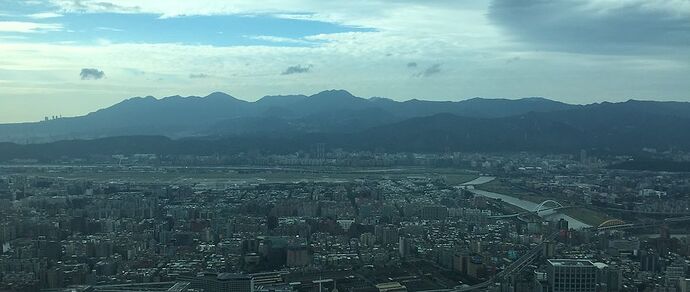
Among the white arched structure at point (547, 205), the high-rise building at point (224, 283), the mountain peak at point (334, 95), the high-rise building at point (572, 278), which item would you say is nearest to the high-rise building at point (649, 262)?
the high-rise building at point (572, 278)

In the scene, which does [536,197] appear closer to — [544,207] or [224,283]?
[544,207]

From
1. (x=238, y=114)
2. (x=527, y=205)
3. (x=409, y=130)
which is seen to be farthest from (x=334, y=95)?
(x=527, y=205)

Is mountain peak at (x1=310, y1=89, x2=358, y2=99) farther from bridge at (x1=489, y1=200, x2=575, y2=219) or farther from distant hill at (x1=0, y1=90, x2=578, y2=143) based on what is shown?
bridge at (x1=489, y1=200, x2=575, y2=219)

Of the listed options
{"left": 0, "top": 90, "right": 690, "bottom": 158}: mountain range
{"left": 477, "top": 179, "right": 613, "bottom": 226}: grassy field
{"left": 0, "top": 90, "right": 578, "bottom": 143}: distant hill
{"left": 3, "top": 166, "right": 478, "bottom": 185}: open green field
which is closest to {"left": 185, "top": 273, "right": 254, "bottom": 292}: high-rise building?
{"left": 477, "top": 179, "right": 613, "bottom": 226}: grassy field

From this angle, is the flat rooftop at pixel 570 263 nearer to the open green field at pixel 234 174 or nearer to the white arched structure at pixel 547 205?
the white arched structure at pixel 547 205

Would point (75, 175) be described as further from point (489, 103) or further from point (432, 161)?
point (489, 103)

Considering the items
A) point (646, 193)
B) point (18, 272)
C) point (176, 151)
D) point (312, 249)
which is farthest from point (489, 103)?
point (18, 272)
